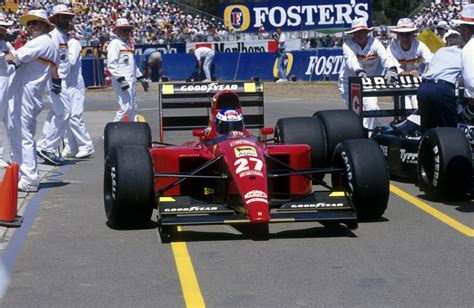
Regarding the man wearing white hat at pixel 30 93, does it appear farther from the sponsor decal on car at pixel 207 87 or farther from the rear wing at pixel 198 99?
the sponsor decal on car at pixel 207 87

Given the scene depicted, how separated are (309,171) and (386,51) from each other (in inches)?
257

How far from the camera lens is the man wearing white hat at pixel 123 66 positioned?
1611 cm

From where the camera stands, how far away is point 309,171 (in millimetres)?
8906

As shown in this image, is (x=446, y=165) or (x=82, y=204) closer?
(x=446, y=165)

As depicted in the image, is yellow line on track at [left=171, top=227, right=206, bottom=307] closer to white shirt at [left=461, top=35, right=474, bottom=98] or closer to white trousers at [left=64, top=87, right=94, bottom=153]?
white shirt at [left=461, top=35, right=474, bottom=98]

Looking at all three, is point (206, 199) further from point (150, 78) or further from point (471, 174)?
point (150, 78)

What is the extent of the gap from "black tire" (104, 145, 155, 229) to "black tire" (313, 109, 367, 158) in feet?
8.90

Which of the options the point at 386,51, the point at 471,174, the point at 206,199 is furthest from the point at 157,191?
the point at 386,51

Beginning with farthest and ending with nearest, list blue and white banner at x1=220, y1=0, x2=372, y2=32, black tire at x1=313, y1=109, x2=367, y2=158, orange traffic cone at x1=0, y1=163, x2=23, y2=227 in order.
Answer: blue and white banner at x1=220, y1=0, x2=372, y2=32, black tire at x1=313, y1=109, x2=367, y2=158, orange traffic cone at x1=0, y1=163, x2=23, y2=227

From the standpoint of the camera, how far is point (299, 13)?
42062 millimetres

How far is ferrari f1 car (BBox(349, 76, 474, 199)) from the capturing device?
9953mm

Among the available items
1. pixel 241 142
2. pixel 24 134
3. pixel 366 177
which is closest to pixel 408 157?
pixel 366 177

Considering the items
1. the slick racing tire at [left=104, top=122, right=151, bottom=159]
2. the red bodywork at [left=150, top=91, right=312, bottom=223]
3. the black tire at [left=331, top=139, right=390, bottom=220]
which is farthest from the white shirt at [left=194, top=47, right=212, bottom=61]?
the black tire at [left=331, top=139, right=390, bottom=220]

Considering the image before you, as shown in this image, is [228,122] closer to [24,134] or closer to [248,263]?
[248,263]
